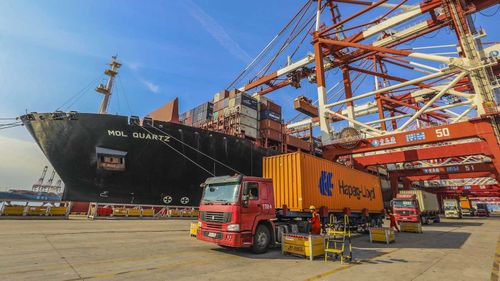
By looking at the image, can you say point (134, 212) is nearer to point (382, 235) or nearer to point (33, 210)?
point (33, 210)

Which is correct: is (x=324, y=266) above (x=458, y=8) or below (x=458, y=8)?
below

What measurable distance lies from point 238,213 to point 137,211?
16604 millimetres

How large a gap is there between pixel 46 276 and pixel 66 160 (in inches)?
681

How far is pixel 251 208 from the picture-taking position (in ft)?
31.3

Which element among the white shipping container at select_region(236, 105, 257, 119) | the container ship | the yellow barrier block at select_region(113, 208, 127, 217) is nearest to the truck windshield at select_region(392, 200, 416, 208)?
the container ship

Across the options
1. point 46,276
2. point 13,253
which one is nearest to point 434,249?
point 46,276

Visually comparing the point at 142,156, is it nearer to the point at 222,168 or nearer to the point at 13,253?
the point at 222,168

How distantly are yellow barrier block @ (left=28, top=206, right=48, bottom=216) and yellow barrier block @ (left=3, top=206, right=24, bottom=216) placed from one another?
0.50m

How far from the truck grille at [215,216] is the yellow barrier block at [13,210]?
683 inches

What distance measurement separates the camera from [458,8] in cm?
1884

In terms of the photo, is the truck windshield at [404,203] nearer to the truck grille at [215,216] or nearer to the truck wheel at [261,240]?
the truck wheel at [261,240]

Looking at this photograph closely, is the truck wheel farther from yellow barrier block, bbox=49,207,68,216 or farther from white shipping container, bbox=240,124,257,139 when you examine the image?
white shipping container, bbox=240,124,257,139

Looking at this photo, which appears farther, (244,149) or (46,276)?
(244,149)

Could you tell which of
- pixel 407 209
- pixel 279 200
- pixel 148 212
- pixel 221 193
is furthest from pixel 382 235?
pixel 148 212
